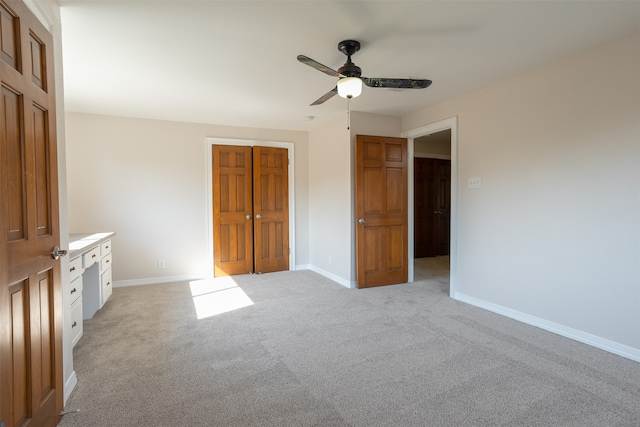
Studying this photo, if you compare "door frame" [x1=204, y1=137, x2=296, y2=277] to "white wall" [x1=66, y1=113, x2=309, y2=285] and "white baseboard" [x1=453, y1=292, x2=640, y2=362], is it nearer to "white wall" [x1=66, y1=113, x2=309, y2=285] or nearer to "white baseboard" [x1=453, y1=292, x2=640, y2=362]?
"white wall" [x1=66, y1=113, x2=309, y2=285]

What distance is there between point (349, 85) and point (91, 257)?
289cm

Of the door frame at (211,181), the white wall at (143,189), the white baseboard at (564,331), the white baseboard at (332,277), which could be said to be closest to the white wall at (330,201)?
the white baseboard at (332,277)

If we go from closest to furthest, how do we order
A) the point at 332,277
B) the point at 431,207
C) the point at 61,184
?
the point at 61,184, the point at 332,277, the point at 431,207

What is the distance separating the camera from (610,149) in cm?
255


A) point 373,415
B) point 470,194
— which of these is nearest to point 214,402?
point 373,415

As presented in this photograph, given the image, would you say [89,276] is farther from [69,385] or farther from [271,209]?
[271,209]

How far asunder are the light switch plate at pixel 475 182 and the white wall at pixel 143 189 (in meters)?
3.54

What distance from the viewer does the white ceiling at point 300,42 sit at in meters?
2.09

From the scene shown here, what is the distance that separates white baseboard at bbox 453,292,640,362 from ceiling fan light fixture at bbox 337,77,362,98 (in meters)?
2.70

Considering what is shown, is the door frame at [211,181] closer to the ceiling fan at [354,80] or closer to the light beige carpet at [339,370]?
the light beige carpet at [339,370]

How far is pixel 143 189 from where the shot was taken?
15.6 feet

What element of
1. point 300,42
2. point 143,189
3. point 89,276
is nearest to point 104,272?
point 89,276

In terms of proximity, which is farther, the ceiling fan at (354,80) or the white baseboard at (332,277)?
the white baseboard at (332,277)

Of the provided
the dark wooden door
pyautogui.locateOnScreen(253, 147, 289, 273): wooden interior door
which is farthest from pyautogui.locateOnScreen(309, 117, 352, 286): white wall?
the dark wooden door
